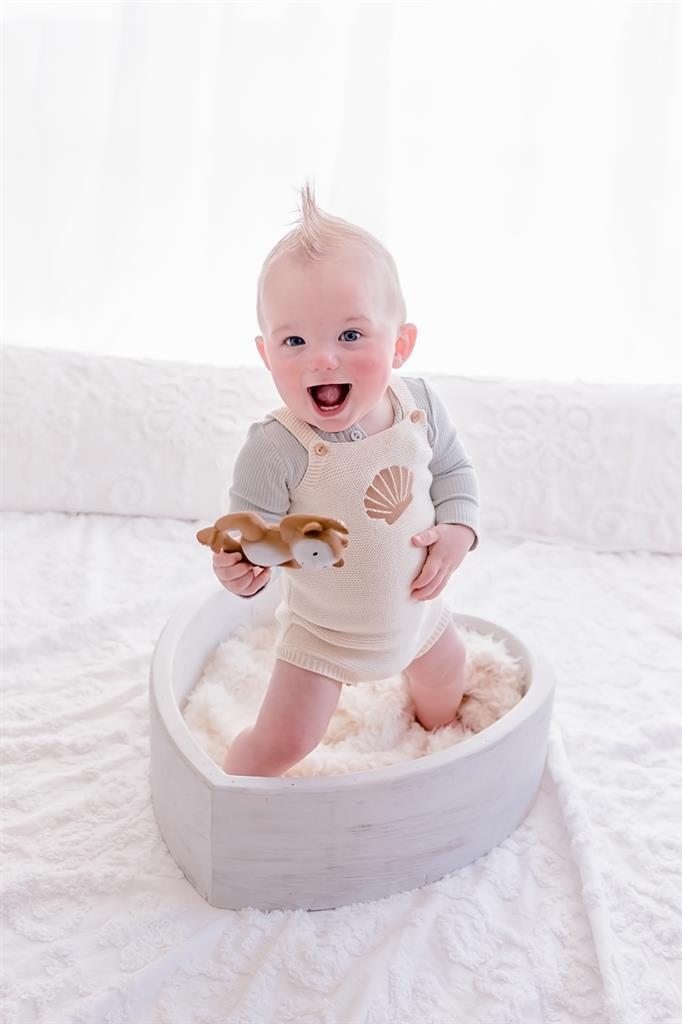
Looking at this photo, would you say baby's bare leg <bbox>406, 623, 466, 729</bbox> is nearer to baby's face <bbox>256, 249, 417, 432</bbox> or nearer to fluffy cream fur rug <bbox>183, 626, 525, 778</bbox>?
fluffy cream fur rug <bbox>183, 626, 525, 778</bbox>

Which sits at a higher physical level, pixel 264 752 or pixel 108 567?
pixel 264 752

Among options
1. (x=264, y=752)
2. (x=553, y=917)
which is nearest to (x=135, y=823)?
(x=264, y=752)

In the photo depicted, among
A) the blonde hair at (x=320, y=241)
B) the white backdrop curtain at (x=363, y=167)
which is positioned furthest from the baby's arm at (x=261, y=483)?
the white backdrop curtain at (x=363, y=167)

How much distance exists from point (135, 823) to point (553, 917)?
1.39 ft

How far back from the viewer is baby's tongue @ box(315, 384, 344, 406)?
84 cm

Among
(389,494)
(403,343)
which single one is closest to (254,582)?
(389,494)

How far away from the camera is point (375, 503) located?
0.90 m

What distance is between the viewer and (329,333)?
0.83 m

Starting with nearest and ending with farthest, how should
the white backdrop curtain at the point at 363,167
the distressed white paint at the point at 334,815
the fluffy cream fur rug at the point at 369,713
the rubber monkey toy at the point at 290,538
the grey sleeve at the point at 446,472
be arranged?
1. the rubber monkey toy at the point at 290,538
2. the distressed white paint at the point at 334,815
3. the grey sleeve at the point at 446,472
4. the fluffy cream fur rug at the point at 369,713
5. the white backdrop curtain at the point at 363,167

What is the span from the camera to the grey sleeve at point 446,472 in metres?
0.96

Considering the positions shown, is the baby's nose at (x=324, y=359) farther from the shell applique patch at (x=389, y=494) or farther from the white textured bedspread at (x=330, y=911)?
the white textured bedspread at (x=330, y=911)

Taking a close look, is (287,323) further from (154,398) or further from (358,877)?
(154,398)

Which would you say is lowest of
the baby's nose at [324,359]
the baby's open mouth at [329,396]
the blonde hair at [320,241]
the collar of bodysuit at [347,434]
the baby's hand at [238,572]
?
the baby's hand at [238,572]

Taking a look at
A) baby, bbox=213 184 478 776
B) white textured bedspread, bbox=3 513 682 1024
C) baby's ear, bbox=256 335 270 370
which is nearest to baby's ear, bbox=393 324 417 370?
baby, bbox=213 184 478 776
